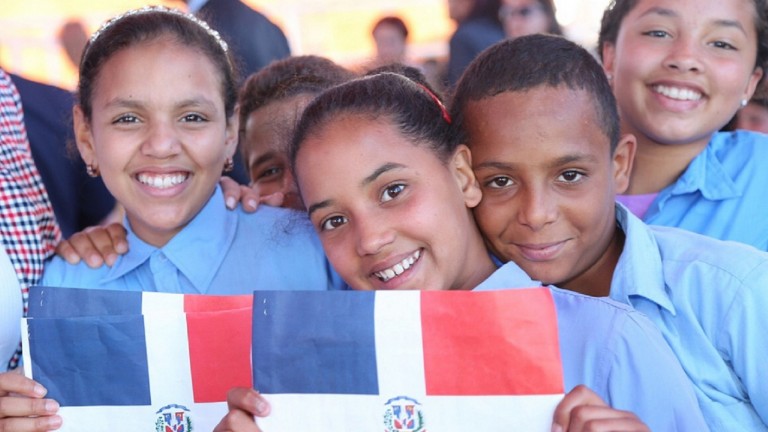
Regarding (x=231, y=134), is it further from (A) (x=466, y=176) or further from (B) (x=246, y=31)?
(B) (x=246, y=31)

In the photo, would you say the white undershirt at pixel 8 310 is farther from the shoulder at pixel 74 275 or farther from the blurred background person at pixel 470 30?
the blurred background person at pixel 470 30

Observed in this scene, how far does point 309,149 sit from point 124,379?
55cm

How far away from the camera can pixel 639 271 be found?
5.93ft

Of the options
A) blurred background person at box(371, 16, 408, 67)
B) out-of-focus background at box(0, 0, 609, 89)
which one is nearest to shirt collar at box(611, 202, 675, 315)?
out-of-focus background at box(0, 0, 609, 89)

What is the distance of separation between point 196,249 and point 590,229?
0.93m

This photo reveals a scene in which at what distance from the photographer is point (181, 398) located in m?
1.58

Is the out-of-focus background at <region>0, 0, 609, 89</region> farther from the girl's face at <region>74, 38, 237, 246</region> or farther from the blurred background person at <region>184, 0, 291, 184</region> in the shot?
the girl's face at <region>74, 38, 237, 246</region>

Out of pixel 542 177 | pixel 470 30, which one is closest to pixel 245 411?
pixel 542 177

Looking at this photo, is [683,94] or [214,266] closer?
[214,266]

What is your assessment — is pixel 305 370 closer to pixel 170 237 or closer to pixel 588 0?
pixel 170 237

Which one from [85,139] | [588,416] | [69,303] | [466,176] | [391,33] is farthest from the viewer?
[391,33]

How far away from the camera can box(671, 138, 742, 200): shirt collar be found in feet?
7.68

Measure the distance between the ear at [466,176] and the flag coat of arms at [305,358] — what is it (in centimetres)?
53

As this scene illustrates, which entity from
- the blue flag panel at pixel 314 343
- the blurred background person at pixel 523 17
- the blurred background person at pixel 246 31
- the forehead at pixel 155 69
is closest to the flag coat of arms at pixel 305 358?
the blue flag panel at pixel 314 343
